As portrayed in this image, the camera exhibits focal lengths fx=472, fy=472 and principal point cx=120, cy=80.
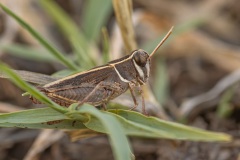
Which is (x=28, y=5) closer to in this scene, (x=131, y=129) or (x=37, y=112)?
(x=37, y=112)

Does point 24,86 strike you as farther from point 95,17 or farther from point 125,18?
point 95,17

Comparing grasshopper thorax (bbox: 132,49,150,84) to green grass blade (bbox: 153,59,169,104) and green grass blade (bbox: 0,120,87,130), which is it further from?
green grass blade (bbox: 153,59,169,104)

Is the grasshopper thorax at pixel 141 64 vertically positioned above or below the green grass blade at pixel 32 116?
above

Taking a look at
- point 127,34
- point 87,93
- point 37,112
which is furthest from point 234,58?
point 37,112

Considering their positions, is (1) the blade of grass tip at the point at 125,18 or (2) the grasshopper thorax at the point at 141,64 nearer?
(2) the grasshopper thorax at the point at 141,64

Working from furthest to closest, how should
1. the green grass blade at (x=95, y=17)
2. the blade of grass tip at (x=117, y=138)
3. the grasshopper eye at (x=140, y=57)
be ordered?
the green grass blade at (x=95, y=17) < the grasshopper eye at (x=140, y=57) < the blade of grass tip at (x=117, y=138)

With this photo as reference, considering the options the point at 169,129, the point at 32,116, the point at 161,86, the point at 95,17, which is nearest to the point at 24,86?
the point at 32,116

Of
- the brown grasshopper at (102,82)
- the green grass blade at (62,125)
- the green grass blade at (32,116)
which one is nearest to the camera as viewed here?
the green grass blade at (32,116)

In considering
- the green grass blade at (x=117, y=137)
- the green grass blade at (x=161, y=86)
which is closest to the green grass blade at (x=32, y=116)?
the green grass blade at (x=117, y=137)

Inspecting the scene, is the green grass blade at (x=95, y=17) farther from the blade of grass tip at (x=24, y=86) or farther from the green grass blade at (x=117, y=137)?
the green grass blade at (x=117, y=137)
